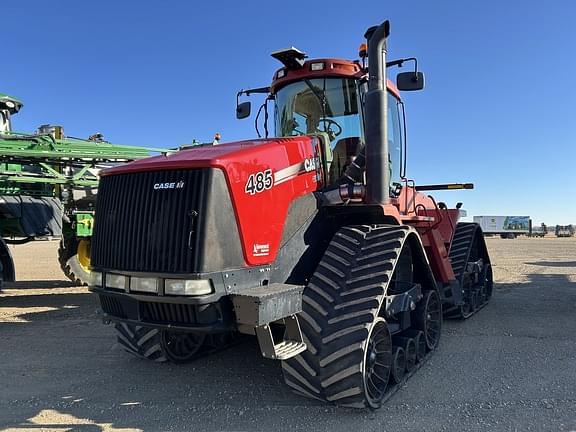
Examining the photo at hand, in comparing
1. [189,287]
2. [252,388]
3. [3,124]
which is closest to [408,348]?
[252,388]

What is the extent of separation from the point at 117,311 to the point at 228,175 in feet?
4.77

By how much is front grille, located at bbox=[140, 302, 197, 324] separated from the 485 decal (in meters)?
0.98

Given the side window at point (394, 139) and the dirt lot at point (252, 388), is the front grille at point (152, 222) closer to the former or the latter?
the dirt lot at point (252, 388)

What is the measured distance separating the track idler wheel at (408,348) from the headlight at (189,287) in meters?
2.20

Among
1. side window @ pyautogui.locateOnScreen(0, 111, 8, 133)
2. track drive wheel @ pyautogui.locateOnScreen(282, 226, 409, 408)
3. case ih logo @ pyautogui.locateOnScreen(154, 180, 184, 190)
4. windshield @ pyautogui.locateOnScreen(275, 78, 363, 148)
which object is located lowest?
track drive wheel @ pyautogui.locateOnScreen(282, 226, 409, 408)

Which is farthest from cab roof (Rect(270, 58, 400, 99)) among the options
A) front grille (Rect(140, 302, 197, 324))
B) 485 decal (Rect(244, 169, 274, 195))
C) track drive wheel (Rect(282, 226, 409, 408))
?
front grille (Rect(140, 302, 197, 324))

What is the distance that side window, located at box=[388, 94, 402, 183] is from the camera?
5.71m

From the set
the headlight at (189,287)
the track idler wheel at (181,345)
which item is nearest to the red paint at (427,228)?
the track idler wheel at (181,345)

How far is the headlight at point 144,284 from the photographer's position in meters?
3.56

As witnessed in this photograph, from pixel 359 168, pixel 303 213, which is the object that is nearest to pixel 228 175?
pixel 303 213

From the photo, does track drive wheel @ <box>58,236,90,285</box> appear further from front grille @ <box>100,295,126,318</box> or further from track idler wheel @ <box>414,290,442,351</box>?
track idler wheel @ <box>414,290,442,351</box>

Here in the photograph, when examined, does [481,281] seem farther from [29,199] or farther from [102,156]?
[29,199]

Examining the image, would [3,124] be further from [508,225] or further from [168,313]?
[508,225]

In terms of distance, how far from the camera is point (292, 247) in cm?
423
